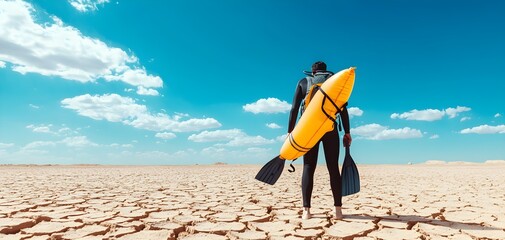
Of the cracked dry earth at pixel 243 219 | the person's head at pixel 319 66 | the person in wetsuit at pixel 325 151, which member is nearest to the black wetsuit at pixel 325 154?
the person in wetsuit at pixel 325 151

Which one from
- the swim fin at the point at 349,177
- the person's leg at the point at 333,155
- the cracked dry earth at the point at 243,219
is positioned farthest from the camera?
the swim fin at the point at 349,177

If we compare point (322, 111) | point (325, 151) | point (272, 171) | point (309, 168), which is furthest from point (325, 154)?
point (272, 171)

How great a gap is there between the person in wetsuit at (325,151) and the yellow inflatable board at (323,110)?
0.08m

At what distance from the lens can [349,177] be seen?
2.68m

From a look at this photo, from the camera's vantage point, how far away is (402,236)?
2.11m

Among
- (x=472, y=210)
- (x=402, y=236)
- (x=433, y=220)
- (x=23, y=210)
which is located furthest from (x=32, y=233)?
(x=472, y=210)

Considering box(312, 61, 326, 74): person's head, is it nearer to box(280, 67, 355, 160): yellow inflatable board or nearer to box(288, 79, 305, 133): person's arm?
box(288, 79, 305, 133): person's arm

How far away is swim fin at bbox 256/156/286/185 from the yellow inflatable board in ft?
1.30

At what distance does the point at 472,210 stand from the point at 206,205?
228 centimetres

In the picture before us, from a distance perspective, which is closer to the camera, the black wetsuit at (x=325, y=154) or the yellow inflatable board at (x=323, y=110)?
the yellow inflatable board at (x=323, y=110)

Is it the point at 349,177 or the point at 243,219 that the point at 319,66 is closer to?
the point at 349,177

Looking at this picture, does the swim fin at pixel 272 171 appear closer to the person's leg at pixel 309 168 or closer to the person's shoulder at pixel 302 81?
the person's leg at pixel 309 168

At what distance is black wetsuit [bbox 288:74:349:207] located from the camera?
7.91 feet

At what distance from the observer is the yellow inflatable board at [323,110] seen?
220 cm
